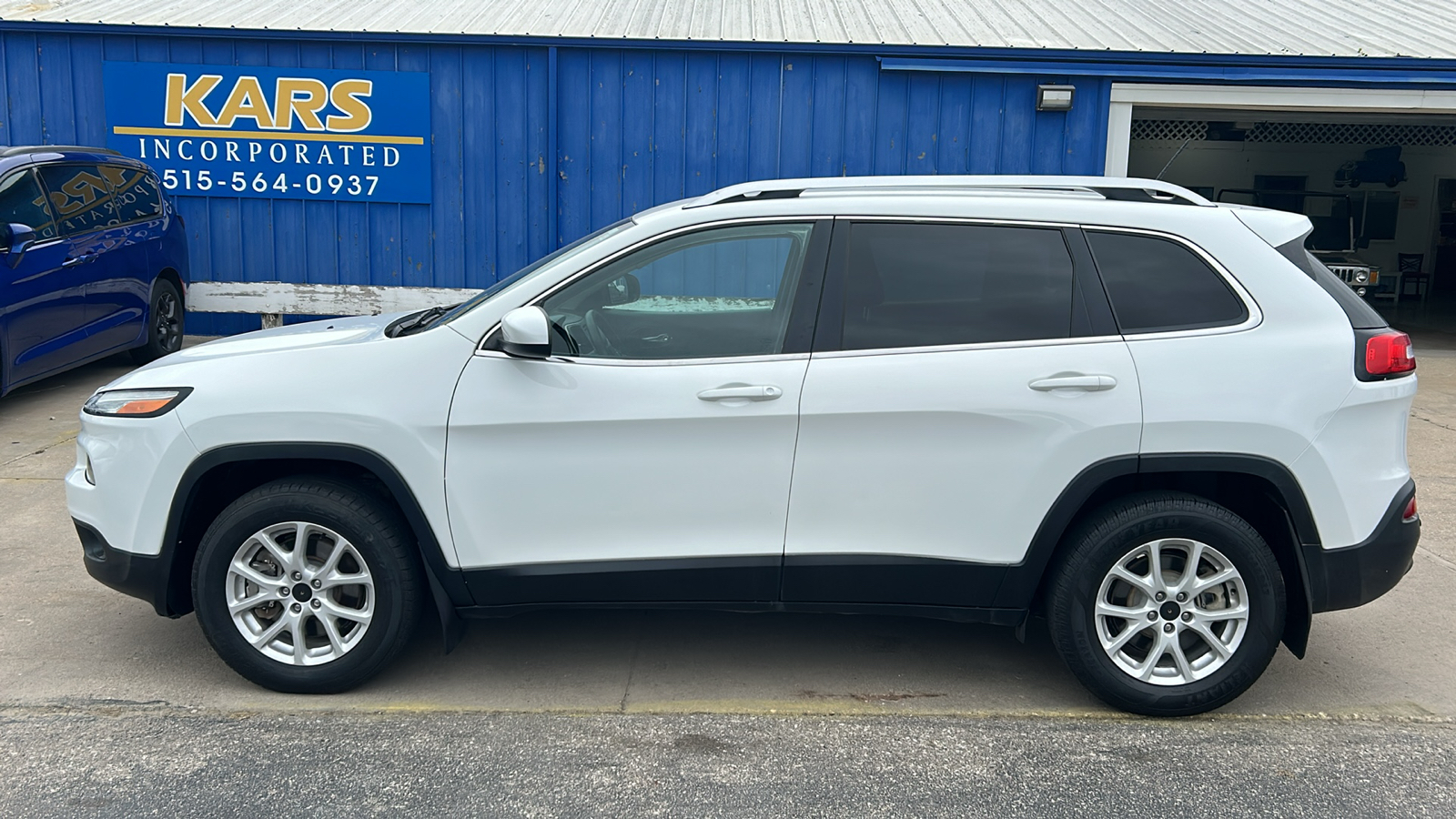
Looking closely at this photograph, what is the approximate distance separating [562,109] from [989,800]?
8.75m

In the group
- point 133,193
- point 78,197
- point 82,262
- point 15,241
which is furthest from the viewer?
point 133,193

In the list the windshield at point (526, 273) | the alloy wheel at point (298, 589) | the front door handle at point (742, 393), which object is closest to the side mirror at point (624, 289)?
the windshield at point (526, 273)

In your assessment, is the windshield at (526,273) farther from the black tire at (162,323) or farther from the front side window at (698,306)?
the black tire at (162,323)

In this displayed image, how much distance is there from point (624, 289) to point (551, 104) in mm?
7225

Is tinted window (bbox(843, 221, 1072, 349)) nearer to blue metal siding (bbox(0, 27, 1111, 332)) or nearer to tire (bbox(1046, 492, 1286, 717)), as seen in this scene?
tire (bbox(1046, 492, 1286, 717))

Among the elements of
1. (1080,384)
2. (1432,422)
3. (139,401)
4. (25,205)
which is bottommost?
(1432,422)

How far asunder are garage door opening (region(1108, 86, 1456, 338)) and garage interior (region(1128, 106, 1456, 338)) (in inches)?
0.6

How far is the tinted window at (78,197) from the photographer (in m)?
8.14

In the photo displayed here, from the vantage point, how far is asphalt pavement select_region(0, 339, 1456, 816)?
129 inches

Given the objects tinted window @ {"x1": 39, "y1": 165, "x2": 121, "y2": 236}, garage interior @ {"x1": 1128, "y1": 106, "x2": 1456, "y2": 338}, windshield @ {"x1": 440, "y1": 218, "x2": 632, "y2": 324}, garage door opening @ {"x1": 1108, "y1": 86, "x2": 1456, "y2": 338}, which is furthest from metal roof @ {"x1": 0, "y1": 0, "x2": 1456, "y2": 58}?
windshield @ {"x1": 440, "y1": 218, "x2": 632, "y2": 324}

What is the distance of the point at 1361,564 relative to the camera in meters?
3.67

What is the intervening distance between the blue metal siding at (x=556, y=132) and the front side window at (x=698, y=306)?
7092 mm

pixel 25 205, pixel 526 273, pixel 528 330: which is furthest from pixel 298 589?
pixel 25 205

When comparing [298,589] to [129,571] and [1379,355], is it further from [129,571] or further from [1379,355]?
[1379,355]
